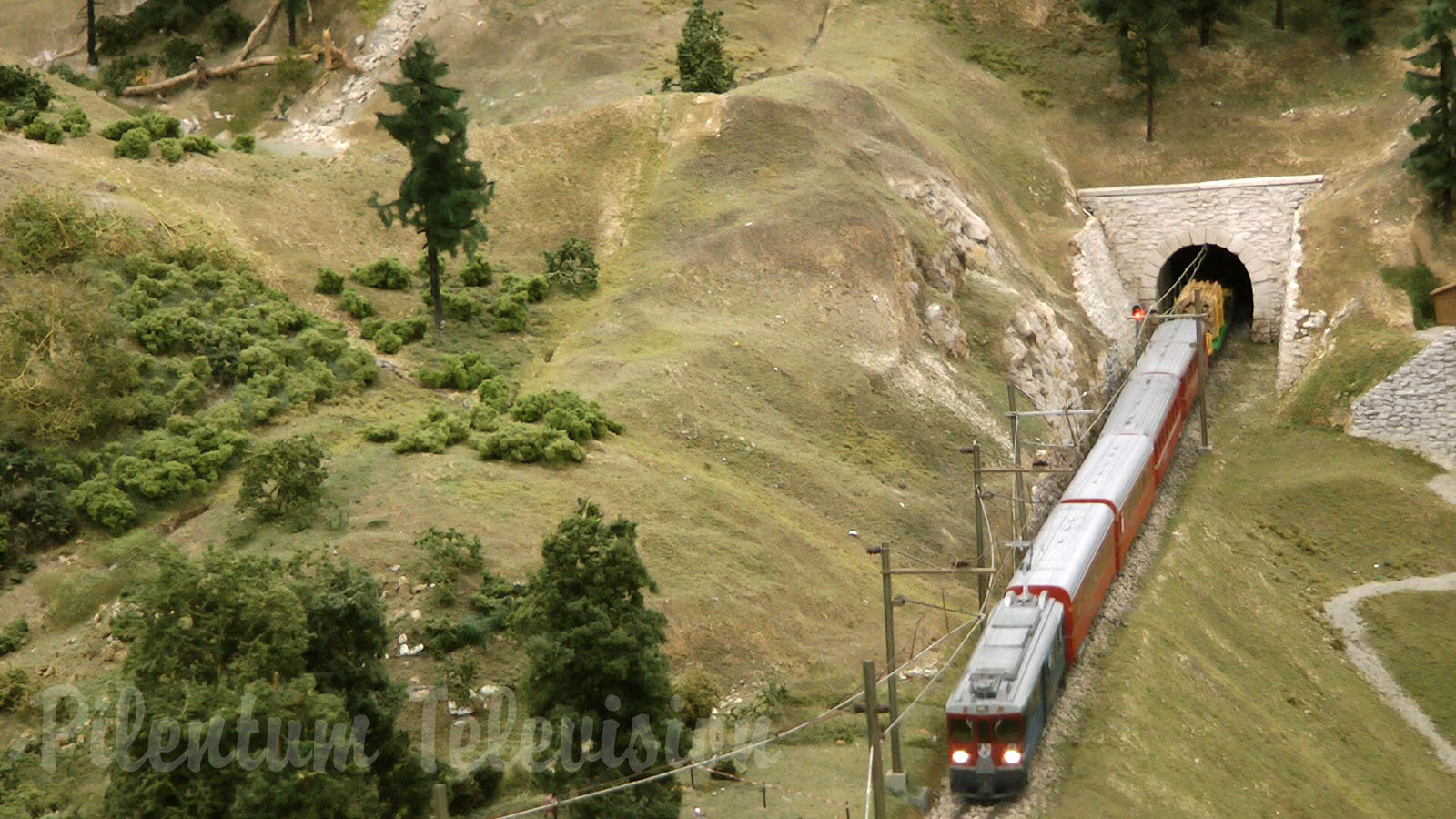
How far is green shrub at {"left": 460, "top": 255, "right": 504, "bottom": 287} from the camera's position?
2047 inches

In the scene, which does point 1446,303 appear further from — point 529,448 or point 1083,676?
point 529,448

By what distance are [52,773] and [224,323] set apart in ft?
59.5

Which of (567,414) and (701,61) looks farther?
(701,61)

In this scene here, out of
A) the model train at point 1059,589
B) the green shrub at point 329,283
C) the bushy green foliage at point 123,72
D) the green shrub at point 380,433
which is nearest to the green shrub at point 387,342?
the green shrub at point 329,283

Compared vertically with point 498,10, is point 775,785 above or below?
below

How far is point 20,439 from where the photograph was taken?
38.6 m

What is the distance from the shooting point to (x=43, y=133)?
5256 centimetres

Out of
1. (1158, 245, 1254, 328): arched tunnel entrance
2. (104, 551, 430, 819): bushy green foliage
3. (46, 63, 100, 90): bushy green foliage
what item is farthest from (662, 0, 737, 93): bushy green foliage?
(104, 551, 430, 819): bushy green foliage

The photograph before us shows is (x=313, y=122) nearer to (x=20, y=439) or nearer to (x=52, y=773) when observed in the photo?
(x=20, y=439)

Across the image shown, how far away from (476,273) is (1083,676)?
25733mm

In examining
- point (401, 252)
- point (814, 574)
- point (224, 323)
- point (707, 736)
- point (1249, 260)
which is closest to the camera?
point (707, 736)

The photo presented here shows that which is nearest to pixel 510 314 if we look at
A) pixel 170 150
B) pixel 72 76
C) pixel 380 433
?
pixel 380 433

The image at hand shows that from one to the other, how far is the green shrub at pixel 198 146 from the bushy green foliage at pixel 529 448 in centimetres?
2163

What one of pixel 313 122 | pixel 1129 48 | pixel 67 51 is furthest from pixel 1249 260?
pixel 67 51
